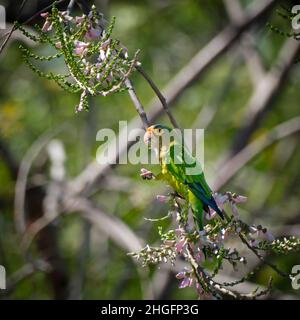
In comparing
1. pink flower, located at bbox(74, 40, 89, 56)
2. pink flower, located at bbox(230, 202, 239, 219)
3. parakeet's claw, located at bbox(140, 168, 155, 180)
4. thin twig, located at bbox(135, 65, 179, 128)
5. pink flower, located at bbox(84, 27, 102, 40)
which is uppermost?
pink flower, located at bbox(84, 27, 102, 40)

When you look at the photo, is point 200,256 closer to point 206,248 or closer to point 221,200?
point 206,248

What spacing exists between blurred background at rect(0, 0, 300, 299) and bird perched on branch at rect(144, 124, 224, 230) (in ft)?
6.23

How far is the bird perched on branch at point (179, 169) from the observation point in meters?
2.64

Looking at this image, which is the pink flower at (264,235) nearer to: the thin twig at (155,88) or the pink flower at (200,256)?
the pink flower at (200,256)

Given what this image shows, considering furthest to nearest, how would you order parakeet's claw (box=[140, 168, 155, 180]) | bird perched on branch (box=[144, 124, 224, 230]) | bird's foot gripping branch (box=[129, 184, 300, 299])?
bird perched on branch (box=[144, 124, 224, 230])
parakeet's claw (box=[140, 168, 155, 180])
bird's foot gripping branch (box=[129, 184, 300, 299])

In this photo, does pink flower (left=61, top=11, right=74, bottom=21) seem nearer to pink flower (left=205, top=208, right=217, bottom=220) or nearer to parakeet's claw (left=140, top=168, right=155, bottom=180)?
parakeet's claw (left=140, top=168, right=155, bottom=180)

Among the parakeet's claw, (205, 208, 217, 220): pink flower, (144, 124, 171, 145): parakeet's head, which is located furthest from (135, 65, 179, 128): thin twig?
(205, 208, 217, 220): pink flower

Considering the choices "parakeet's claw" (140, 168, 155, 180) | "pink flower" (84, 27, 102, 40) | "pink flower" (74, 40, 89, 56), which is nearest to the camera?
"pink flower" (74, 40, 89, 56)

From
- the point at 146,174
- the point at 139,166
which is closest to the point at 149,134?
the point at 146,174

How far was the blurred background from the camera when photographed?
17.9 ft

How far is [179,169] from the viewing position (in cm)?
275
